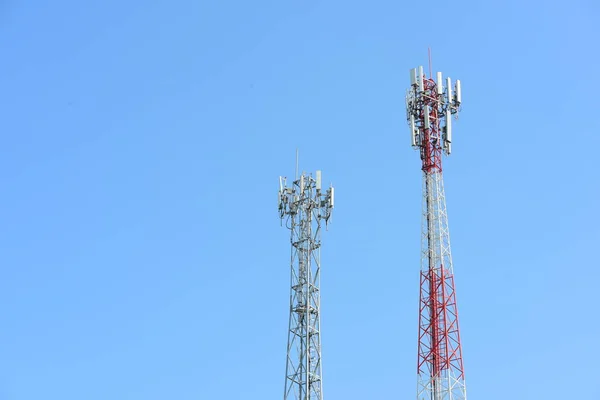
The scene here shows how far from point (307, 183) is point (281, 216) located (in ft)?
8.78

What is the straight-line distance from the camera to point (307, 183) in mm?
69562

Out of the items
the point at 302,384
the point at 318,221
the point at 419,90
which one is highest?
the point at 419,90

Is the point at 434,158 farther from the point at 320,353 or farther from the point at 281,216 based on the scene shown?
the point at 320,353

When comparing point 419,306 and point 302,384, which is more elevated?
point 419,306

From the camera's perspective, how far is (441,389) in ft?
232

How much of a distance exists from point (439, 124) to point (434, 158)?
256cm

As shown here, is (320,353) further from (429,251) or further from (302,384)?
(429,251)

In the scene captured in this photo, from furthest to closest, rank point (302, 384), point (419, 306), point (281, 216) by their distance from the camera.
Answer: point (419, 306)
point (281, 216)
point (302, 384)

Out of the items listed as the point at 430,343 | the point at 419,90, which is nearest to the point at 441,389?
the point at 430,343

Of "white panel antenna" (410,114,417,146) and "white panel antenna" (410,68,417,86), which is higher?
"white panel antenna" (410,68,417,86)

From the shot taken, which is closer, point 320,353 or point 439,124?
point 320,353

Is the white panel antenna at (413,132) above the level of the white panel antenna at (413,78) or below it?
below

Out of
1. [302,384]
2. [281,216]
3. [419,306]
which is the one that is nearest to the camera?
[302,384]

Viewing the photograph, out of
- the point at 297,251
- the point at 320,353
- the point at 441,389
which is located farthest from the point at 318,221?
the point at 441,389
